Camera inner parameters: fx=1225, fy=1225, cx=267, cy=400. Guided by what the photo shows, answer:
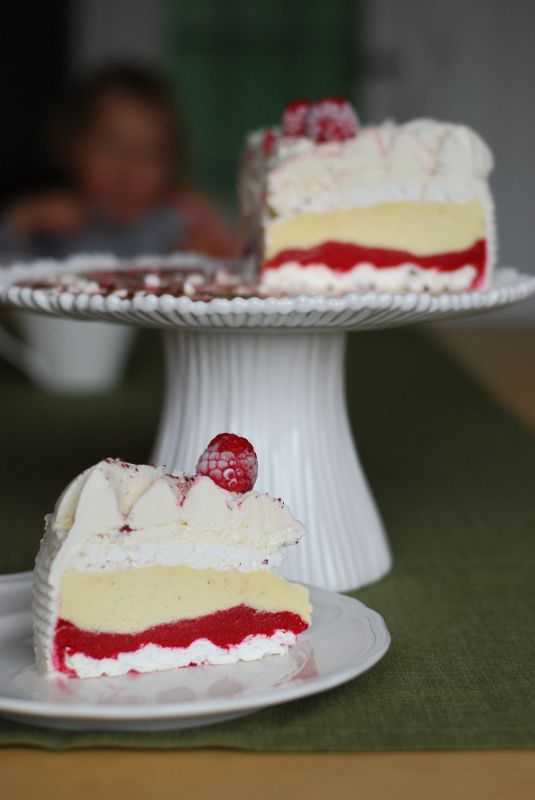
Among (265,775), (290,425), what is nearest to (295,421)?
(290,425)

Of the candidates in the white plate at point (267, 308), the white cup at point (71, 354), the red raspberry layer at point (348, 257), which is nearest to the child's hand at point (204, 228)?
the white cup at point (71, 354)

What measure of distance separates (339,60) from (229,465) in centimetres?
446

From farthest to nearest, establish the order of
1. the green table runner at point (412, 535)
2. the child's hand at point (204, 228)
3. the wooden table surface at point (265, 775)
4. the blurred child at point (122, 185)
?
the blurred child at point (122, 185) → the child's hand at point (204, 228) → the green table runner at point (412, 535) → the wooden table surface at point (265, 775)

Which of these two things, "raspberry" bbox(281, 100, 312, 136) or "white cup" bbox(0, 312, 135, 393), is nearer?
"raspberry" bbox(281, 100, 312, 136)

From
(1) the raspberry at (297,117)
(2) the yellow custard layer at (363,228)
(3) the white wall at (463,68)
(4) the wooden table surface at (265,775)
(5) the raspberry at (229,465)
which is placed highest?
(3) the white wall at (463,68)

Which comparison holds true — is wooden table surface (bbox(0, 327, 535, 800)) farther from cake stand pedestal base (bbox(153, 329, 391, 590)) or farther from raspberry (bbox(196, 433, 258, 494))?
cake stand pedestal base (bbox(153, 329, 391, 590))

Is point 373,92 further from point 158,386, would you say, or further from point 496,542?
point 496,542

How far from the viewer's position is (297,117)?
1.66m

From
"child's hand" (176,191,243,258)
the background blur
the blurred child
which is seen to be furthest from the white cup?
the background blur

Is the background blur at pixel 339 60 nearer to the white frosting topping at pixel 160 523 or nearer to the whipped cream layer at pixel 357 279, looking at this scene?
the whipped cream layer at pixel 357 279

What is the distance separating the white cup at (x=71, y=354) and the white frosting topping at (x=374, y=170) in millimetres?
1179

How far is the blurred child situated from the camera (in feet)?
11.3

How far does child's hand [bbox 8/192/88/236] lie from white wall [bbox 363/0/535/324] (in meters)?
2.15

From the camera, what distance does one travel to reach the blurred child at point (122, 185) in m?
3.45
